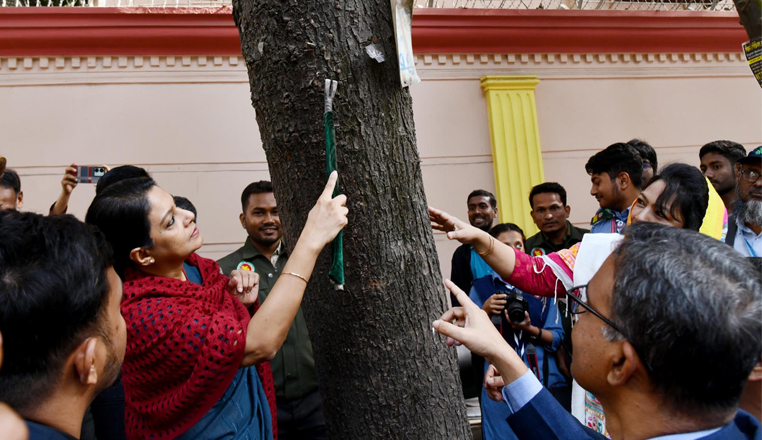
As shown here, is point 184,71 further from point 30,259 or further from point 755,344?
point 755,344

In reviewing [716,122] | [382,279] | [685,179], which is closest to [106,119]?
[382,279]

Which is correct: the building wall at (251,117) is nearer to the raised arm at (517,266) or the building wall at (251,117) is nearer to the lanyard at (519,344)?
the lanyard at (519,344)

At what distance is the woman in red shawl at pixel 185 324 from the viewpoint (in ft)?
5.17

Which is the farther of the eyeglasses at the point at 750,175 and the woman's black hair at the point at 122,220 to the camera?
the eyeglasses at the point at 750,175

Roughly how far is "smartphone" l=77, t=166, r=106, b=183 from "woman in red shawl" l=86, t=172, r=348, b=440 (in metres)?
1.67

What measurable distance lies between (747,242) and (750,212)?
16 centimetres

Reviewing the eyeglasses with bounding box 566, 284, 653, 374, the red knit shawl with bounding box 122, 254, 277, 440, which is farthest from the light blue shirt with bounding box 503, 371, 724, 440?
the red knit shawl with bounding box 122, 254, 277, 440

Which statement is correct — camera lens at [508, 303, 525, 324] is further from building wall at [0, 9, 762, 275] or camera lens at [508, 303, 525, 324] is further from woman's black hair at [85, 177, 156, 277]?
building wall at [0, 9, 762, 275]

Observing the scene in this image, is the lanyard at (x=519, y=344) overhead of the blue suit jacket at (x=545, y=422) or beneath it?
beneath

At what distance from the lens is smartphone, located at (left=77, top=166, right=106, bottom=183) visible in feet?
10.9

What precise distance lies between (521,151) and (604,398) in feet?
14.1

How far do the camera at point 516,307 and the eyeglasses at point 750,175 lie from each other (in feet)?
4.70

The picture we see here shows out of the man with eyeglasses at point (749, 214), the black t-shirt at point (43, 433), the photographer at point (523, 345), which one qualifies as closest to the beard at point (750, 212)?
the man with eyeglasses at point (749, 214)

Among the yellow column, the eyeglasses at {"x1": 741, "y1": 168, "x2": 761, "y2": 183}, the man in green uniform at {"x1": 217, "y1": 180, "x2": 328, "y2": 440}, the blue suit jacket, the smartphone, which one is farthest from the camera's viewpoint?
the yellow column
